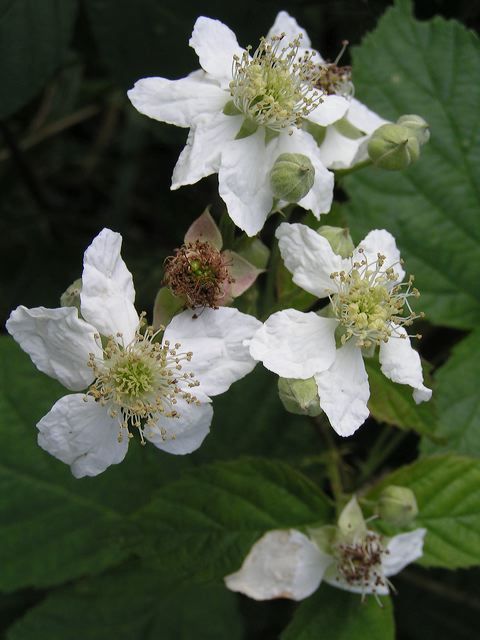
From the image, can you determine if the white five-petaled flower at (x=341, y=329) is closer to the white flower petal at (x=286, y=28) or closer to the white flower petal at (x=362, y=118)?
the white flower petal at (x=362, y=118)

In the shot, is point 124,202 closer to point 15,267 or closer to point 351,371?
point 15,267

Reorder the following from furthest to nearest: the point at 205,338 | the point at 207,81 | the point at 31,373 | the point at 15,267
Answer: the point at 15,267, the point at 31,373, the point at 207,81, the point at 205,338

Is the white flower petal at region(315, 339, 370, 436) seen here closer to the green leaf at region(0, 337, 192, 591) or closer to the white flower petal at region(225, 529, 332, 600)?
the white flower petal at region(225, 529, 332, 600)

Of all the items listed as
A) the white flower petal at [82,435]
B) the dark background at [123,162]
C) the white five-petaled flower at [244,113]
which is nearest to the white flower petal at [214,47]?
the white five-petaled flower at [244,113]

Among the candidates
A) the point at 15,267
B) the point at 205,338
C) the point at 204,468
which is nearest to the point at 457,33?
the point at 205,338

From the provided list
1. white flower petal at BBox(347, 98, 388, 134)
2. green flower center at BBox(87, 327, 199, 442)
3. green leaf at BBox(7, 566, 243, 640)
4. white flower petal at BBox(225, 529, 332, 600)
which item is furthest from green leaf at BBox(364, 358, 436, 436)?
green leaf at BBox(7, 566, 243, 640)

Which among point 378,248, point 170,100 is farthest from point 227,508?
point 170,100
